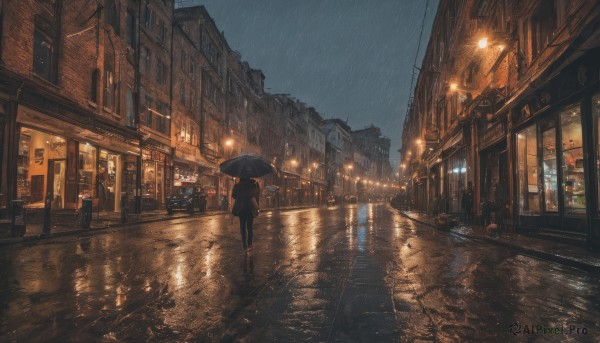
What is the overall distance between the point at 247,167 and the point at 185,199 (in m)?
18.5

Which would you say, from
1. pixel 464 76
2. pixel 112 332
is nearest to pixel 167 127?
pixel 464 76

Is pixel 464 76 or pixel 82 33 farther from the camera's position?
pixel 464 76

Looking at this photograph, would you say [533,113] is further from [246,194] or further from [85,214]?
[85,214]

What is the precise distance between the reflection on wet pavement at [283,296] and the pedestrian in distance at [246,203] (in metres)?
0.52

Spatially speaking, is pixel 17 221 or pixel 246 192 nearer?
pixel 246 192

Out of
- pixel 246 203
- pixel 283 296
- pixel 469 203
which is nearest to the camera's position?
pixel 283 296

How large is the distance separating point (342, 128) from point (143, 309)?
98636 mm

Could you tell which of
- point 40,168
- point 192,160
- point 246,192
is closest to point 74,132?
point 40,168

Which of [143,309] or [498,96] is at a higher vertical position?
[498,96]

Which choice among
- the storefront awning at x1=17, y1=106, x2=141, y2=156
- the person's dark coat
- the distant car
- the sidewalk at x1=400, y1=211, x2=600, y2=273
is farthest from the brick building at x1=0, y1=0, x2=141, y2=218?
the sidewalk at x1=400, y1=211, x2=600, y2=273

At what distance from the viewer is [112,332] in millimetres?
3928

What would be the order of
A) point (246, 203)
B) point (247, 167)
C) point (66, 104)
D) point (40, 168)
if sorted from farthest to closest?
point (66, 104)
point (40, 168)
point (247, 167)
point (246, 203)

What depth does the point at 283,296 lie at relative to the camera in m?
5.34

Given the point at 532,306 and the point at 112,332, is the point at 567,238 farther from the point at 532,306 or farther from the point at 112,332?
the point at 112,332
